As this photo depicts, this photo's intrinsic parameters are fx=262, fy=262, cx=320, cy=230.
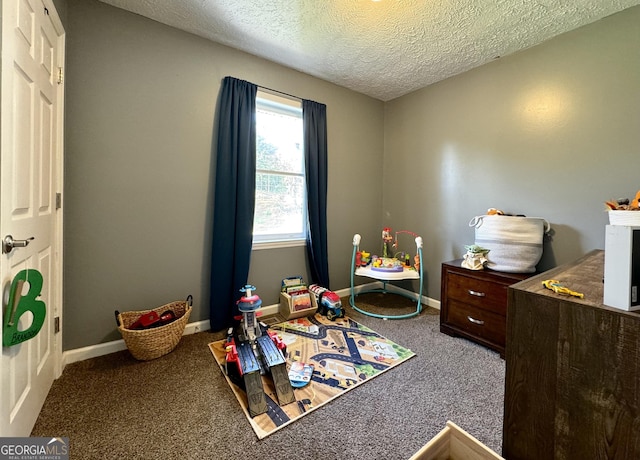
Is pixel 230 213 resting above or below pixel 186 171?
below

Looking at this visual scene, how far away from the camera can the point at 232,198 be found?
92.4 inches

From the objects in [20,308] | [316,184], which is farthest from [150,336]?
[316,184]

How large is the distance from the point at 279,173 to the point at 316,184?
0.41 meters

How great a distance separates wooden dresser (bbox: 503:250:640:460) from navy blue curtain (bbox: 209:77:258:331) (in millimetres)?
2073

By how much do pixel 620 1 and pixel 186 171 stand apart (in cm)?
333

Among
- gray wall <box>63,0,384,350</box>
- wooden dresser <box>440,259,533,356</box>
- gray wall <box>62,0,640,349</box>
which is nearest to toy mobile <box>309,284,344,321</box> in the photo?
gray wall <box>62,0,640,349</box>

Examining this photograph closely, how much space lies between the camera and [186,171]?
222 cm

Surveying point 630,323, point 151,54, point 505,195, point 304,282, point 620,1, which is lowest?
point 304,282

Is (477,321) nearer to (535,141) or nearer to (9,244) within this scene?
(535,141)

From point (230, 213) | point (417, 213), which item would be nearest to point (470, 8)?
point (417, 213)

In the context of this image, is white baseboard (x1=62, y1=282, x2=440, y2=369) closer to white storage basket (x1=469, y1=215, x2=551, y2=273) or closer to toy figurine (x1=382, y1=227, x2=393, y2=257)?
toy figurine (x1=382, y1=227, x2=393, y2=257)

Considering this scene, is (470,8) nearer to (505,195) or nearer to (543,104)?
(543,104)

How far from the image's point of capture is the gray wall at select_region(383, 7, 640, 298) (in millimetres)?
1877

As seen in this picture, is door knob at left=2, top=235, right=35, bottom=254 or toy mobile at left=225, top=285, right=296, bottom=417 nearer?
door knob at left=2, top=235, right=35, bottom=254
